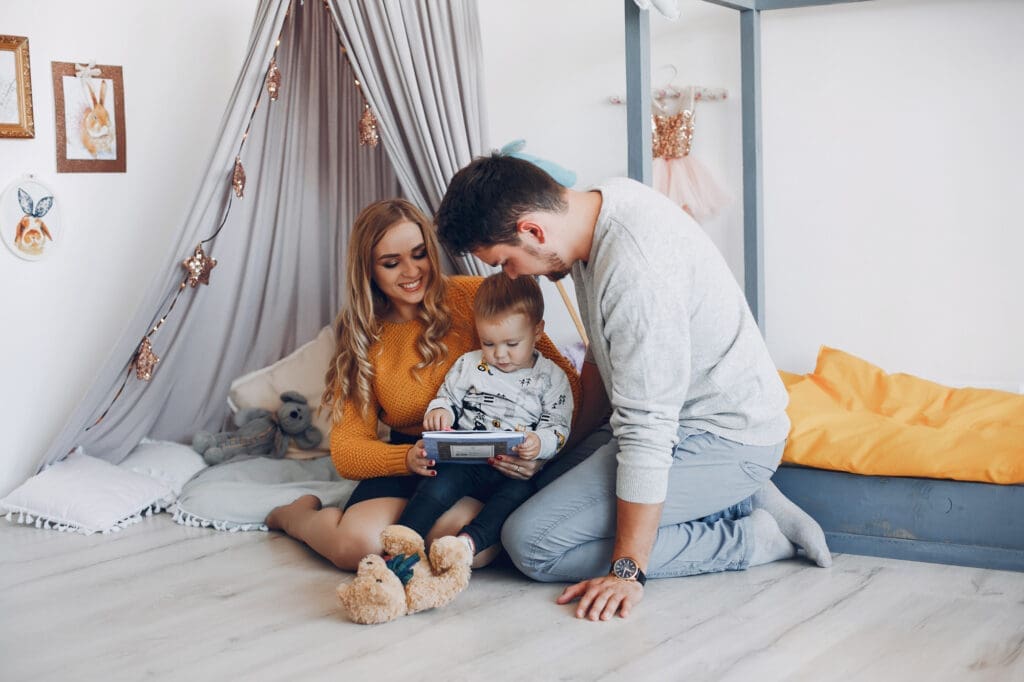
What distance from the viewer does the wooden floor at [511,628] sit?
2078 millimetres

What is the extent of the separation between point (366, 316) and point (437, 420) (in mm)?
373

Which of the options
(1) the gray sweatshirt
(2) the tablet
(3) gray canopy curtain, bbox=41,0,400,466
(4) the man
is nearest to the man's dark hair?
(4) the man

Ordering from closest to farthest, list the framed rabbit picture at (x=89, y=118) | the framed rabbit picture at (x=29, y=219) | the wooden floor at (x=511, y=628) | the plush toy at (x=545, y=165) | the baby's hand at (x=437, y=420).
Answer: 1. the wooden floor at (x=511, y=628)
2. the baby's hand at (x=437, y=420)
3. the plush toy at (x=545, y=165)
4. the framed rabbit picture at (x=29, y=219)
5. the framed rabbit picture at (x=89, y=118)

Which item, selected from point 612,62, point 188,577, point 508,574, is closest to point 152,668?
point 188,577

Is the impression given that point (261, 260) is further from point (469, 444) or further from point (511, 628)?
point (511, 628)

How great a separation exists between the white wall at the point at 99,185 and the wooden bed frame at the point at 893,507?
67.4 inches

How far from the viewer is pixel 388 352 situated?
2932mm

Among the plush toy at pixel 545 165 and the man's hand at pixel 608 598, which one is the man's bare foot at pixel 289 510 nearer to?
the man's hand at pixel 608 598

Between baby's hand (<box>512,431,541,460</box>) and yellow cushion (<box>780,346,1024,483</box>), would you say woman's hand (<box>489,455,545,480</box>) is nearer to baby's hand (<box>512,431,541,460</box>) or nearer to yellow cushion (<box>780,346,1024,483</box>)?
baby's hand (<box>512,431,541,460</box>)

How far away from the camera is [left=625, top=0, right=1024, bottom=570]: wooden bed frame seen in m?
2.55

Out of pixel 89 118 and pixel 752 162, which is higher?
pixel 89 118

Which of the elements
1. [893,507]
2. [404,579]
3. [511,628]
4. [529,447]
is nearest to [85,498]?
[404,579]

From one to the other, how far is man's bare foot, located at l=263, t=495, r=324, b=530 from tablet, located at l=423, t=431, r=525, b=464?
1.91 ft

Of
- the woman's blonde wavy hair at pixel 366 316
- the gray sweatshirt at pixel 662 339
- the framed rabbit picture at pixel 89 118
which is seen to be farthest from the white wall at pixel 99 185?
the gray sweatshirt at pixel 662 339
